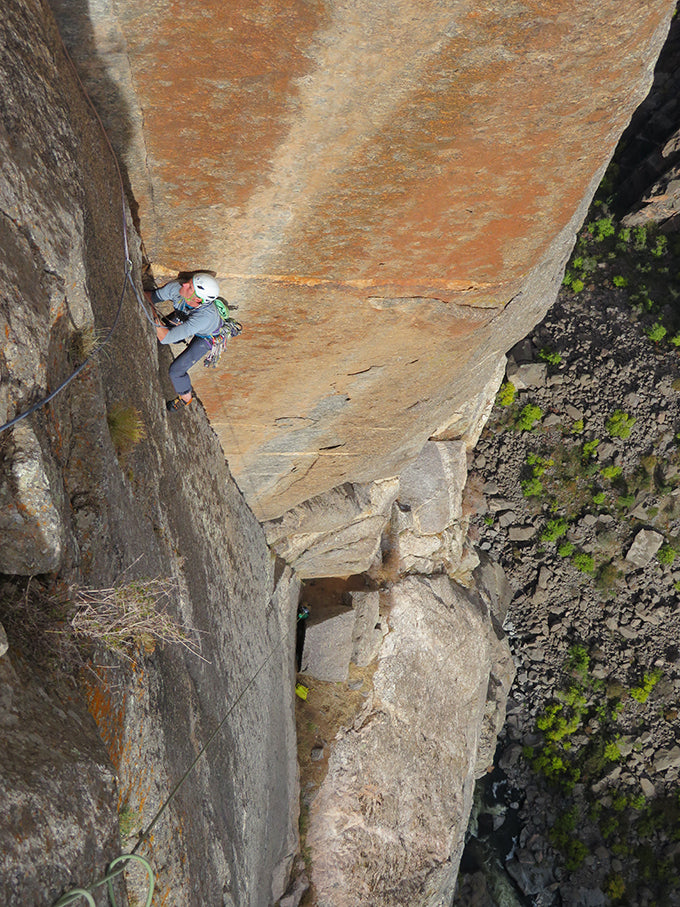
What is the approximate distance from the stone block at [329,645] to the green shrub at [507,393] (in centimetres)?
549

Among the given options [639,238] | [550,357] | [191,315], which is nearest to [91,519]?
[191,315]

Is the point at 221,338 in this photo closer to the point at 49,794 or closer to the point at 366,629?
the point at 49,794

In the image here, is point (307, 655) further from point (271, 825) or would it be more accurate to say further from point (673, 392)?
point (673, 392)

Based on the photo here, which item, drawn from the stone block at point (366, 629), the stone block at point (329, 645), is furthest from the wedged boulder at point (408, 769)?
the stone block at point (329, 645)

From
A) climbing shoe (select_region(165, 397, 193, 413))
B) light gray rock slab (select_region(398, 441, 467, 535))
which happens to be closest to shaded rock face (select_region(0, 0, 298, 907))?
climbing shoe (select_region(165, 397, 193, 413))

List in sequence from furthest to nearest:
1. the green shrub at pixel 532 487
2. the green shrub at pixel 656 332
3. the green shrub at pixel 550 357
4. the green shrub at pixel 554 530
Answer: the green shrub at pixel 550 357
the green shrub at pixel 532 487
the green shrub at pixel 554 530
the green shrub at pixel 656 332

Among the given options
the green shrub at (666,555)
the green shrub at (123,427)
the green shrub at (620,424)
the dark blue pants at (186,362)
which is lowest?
the green shrub at (666,555)

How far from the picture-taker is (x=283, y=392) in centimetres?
569

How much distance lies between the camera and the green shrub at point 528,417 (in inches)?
488

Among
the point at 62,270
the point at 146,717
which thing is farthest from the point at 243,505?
the point at 62,270

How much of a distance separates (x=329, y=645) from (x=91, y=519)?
6.80 metres

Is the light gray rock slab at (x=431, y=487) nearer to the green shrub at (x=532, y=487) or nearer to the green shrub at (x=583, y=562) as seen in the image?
the green shrub at (x=532, y=487)

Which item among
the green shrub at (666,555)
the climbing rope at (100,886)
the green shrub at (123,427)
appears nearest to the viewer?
the climbing rope at (100,886)

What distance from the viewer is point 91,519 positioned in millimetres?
3000
